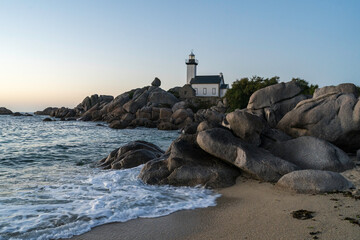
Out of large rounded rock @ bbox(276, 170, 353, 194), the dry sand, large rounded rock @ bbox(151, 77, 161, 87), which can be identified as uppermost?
large rounded rock @ bbox(151, 77, 161, 87)

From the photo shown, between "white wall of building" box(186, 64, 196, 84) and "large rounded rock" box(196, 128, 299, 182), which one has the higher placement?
"white wall of building" box(186, 64, 196, 84)

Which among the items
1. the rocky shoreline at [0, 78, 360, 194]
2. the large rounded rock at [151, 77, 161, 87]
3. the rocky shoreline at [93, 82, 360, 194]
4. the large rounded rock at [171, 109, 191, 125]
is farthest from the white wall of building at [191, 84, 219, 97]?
the rocky shoreline at [93, 82, 360, 194]

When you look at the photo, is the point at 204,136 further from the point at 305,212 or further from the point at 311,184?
the point at 305,212

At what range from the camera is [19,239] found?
4.98 meters

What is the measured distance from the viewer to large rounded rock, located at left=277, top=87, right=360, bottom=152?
11258 millimetres

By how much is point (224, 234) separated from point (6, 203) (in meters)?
5.31

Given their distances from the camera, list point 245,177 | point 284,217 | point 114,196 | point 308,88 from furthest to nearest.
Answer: point 308,88 → point 245,177 → point 114,196 → point 284,217

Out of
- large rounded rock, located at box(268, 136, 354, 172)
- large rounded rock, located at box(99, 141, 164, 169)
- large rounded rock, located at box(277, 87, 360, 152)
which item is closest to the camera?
large rounded rock, located at box(268, 136, 354, 172)

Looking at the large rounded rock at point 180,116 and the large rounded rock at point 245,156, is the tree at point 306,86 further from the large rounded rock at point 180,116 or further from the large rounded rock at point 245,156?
the large rounded rock at point 245,156

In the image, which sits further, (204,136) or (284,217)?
(204,136)

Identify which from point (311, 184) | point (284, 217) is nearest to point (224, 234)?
point (284, 217)

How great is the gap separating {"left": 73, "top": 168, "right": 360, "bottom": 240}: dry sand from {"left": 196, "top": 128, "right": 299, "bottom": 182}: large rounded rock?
1299mm

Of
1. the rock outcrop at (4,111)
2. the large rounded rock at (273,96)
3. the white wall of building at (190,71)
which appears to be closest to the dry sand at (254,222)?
the large rounded rock at (273,96)

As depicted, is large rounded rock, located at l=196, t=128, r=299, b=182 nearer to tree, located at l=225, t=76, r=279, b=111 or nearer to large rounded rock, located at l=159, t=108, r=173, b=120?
tree, located at l=225, t=76, r=279, b=111
